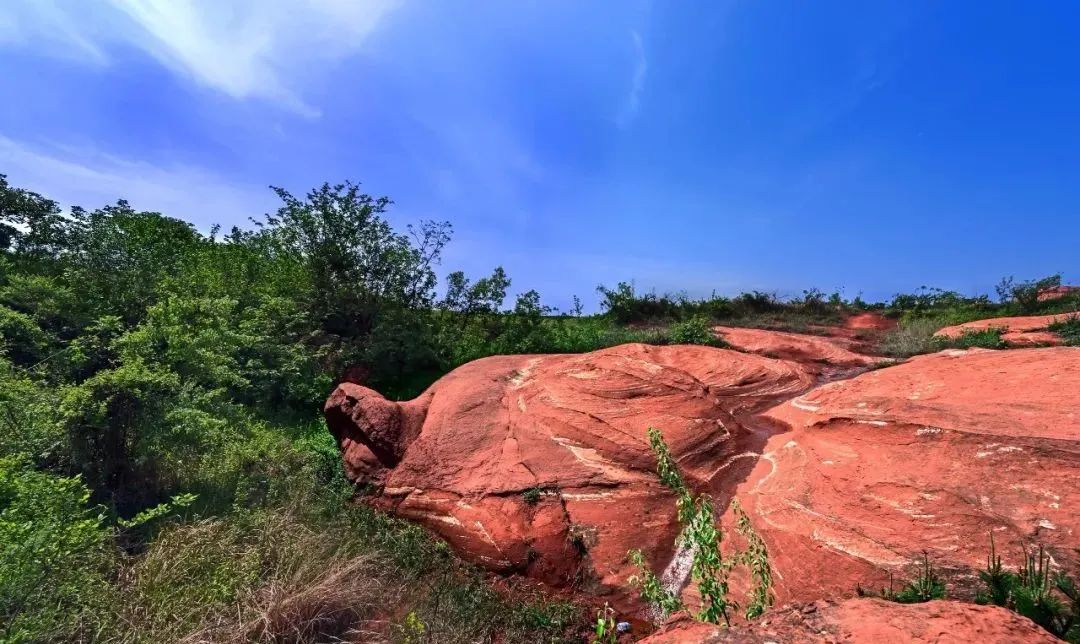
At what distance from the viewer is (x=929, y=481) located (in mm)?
4875

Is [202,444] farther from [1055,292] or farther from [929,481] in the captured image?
[1055,292]

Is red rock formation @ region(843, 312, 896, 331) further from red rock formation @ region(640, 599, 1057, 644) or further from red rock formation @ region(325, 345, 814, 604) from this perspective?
red rock formation @ region(640, 599, 1057, 644)

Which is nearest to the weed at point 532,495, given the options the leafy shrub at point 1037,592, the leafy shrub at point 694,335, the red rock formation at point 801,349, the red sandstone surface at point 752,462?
the red sandstone surface at point 752,462

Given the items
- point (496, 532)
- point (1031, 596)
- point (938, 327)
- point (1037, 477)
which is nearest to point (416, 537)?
point (496, 532)

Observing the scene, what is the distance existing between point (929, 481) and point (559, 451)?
4086 millimetres

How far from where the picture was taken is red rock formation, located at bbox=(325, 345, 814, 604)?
579cm

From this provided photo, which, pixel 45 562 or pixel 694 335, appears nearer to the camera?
pixel 45 562

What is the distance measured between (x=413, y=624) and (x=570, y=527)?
2300 mm

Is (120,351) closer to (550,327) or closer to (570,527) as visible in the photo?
(570,527)

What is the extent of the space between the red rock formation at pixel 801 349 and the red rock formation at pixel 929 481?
408 cm

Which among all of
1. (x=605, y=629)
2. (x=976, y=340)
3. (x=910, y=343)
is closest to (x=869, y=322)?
→ (x=910, y=343)

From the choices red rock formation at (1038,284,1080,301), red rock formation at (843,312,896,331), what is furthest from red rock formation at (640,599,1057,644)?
red rock formation at (1038,284,1080,301)

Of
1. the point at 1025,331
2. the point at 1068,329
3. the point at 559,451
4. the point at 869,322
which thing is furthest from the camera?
the point at 869,322

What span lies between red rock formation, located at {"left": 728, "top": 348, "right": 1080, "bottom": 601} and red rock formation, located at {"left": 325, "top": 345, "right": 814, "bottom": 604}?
1023 millimetres
